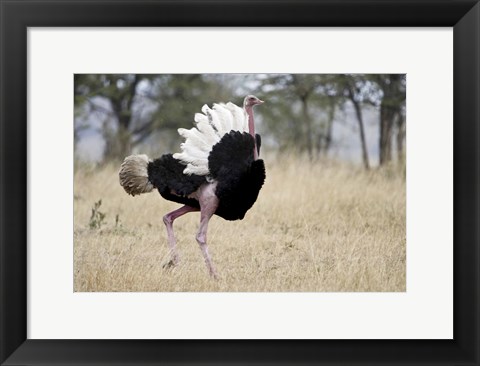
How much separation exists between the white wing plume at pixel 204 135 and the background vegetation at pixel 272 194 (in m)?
0.83

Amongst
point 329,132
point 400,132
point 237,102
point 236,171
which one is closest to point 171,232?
point 236,171

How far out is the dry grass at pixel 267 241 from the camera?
5.96 m

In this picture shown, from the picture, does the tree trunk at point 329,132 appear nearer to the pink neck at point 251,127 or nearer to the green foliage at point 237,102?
the green foliage at point 237,102

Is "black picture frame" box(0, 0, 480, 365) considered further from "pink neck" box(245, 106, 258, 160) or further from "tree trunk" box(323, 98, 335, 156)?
"tree trunk" box(323, 98, 335, 156)

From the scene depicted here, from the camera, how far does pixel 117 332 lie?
5406 mm

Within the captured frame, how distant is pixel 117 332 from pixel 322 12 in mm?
2525

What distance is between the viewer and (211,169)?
20.8 feet

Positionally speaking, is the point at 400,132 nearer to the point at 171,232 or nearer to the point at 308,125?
the point at 308,125

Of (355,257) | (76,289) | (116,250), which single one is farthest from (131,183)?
(355,257)

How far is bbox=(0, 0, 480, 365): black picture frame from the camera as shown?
5332 mm

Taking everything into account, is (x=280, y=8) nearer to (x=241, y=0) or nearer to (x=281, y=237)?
(x=241, y=0)

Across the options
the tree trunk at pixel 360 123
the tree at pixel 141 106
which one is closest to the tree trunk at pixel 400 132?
the tree trunk at pixel 360 123

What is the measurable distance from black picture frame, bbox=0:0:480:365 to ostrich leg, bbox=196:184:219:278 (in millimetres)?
1231

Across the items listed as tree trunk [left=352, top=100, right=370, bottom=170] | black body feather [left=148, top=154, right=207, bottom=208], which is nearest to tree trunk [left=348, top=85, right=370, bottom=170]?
tree trunk [left=352, top=100, right=370, bottom=170]
